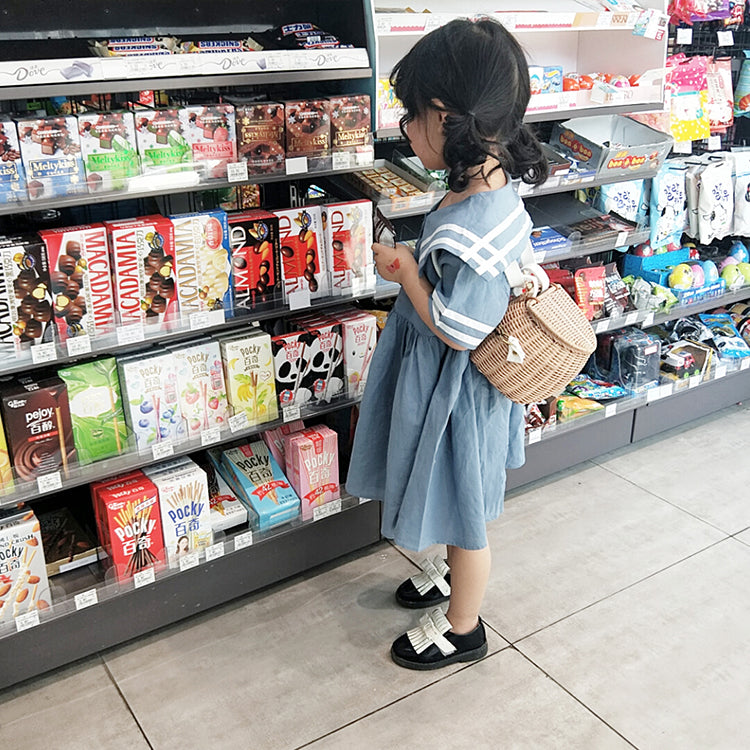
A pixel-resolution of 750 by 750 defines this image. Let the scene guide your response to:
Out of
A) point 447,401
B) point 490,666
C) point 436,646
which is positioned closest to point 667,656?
point 490,666

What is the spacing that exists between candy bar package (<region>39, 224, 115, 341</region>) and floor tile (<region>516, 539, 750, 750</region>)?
60.3 inches

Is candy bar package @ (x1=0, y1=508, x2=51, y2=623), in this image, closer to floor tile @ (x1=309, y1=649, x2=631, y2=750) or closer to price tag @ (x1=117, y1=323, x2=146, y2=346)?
price tag @ (x1=117, y1=323, x2=146, y2=346)

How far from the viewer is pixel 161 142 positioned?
2.20 metres

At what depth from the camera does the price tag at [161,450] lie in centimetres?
240

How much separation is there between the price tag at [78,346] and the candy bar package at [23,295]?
0.20 feet

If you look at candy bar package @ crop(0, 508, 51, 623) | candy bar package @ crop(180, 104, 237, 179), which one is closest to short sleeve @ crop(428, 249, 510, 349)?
candy bar package @ crop(180, 104, 237, 179)

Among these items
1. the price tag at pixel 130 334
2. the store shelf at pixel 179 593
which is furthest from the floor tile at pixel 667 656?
the price tag at pixel 130 334

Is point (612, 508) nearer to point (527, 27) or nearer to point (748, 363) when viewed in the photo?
point (748, 363)

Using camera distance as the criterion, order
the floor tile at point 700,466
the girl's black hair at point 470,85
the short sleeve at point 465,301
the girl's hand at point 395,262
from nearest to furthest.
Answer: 1. the girl's black hair at point 470,85
2. the short sleeve at point 465,301
3. the girl's hand at point 395,262
4. the floor tile at point 700,466

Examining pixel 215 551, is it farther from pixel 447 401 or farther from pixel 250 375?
pixel 447 401

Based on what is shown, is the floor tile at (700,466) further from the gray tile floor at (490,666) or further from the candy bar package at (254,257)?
the candy bar package at (254,257)

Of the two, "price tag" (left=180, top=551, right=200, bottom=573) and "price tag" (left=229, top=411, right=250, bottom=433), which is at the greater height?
"price tag" (left=229, top=411, right=250, bottom=433)

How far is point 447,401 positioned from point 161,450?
0.84 metres

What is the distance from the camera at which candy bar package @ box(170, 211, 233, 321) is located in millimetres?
2301
